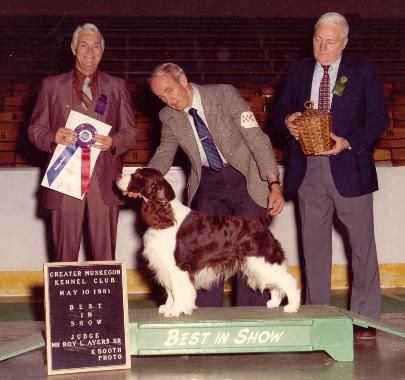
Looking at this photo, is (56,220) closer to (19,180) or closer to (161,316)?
(161,316)

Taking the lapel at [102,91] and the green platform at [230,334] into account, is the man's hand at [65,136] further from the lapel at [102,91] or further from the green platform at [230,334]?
the green platform at [230,334]

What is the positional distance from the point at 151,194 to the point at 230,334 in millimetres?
751

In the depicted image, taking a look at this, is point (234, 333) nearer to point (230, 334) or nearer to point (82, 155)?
point (230, 334)

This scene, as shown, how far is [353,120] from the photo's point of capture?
148 inches

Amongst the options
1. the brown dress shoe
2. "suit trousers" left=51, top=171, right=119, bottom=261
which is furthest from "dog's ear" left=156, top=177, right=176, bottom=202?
the brown dress shoe

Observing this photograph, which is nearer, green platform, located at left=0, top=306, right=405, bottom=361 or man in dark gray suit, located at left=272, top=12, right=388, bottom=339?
green platform, located at left=0, top=306, right=405, bottom=361

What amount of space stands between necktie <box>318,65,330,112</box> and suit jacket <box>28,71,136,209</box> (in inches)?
39.8

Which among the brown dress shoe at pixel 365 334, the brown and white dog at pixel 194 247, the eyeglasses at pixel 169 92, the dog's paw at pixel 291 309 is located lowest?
the brown dress shoe at pixel 365 334

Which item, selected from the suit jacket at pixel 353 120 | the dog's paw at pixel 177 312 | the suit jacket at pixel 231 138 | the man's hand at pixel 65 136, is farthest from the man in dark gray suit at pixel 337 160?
the man's hand at pixel 65 136

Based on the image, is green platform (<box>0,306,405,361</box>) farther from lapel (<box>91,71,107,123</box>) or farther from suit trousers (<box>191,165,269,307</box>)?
lapel (<box>91,71,107,123</box>)

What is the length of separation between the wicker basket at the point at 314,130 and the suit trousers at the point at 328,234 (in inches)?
8.1

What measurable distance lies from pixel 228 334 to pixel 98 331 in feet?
1.91

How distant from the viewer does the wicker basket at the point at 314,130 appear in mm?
3467

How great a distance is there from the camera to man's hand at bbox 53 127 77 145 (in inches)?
142
